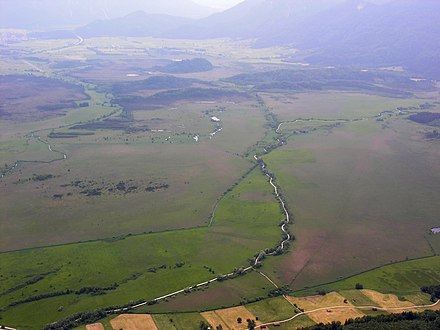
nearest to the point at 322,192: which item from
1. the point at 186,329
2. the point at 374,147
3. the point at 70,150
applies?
the point at 374,147

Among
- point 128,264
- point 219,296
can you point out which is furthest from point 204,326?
point 128,264

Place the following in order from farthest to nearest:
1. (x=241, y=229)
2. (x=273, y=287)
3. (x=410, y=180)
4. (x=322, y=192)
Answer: (x=410, y=180)
(x=322, y=192)
(x=241, y=229)
(x=273, y=287)

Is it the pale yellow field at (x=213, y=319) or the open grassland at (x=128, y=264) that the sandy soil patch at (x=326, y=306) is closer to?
the pale yellow field at (x=213, y=319)

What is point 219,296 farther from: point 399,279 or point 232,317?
point 399,279

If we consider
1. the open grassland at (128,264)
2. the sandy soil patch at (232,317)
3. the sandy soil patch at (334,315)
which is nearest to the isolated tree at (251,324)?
the sandy soil patch at (232,317)

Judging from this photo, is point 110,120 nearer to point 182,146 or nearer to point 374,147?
point 182,146
